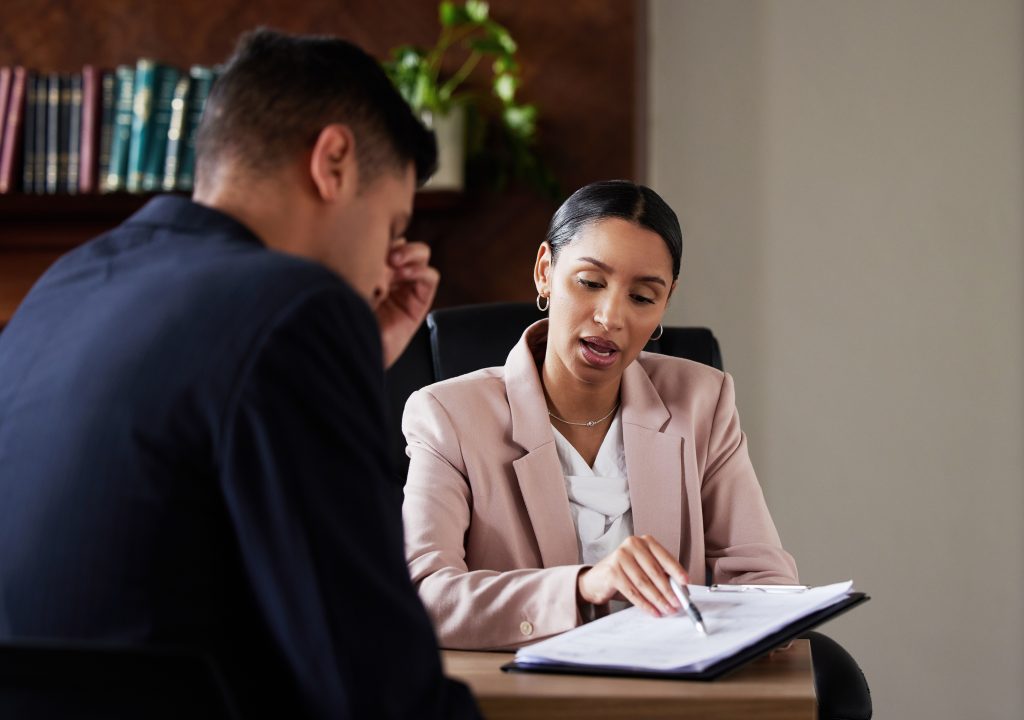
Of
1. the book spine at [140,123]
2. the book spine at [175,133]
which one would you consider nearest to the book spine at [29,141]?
the book spine at [140,123]

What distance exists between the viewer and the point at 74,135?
10.2 ft

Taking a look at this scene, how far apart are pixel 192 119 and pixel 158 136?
0.33 feet

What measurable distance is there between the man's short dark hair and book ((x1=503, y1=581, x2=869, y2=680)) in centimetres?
57

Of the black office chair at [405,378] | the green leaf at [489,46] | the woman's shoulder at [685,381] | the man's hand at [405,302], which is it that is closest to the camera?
the man's hand at [405,302]

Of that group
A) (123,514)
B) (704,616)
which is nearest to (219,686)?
(123,514)

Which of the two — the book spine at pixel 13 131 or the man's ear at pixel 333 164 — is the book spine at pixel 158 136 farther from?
the man's ear at pixel 333 164

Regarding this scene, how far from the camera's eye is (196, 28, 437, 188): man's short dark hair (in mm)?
1088

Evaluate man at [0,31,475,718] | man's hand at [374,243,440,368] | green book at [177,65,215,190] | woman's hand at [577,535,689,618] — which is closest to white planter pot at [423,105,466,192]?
green book at [177,65,215,190]

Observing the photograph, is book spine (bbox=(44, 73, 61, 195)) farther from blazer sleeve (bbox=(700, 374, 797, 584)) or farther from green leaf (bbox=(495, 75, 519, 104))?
blazer sleeve (bbox=(700, 374, 797, 584))

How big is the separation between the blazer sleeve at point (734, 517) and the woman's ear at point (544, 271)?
37 cm

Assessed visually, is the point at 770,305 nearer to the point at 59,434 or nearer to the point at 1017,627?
the point at 1017,627

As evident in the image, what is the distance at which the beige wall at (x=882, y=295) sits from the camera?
310 centimetres

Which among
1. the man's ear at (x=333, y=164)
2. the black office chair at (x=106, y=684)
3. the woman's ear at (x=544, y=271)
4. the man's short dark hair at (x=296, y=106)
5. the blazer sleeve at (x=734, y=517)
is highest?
the man's short dark hair at (x=296, y=106)

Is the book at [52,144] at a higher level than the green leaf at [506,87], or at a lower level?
lower
